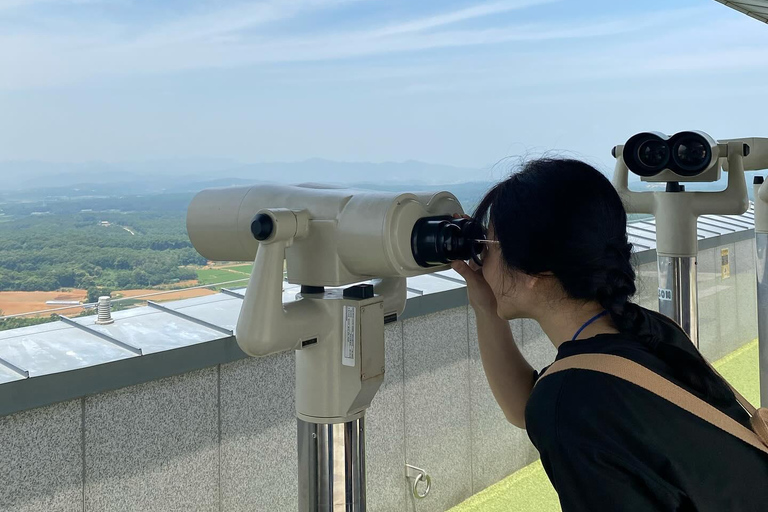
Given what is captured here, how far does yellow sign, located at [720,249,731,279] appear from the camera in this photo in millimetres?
4863

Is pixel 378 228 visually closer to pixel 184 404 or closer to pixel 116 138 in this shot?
pixel 184 404

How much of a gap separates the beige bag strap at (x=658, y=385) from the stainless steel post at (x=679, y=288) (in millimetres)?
1172

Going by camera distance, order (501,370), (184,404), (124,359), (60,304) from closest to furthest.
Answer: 1. (501,370)
2. (124,359)
3. (184,404)
4. (60,304)

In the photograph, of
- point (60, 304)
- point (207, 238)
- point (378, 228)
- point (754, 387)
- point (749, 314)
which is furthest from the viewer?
point (749, 314)

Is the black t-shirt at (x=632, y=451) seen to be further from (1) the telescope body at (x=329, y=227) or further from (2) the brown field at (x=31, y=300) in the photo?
(2) the brown field at (x=31, y=300)

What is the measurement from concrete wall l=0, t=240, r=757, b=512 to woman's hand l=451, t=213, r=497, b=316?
244 millimetres

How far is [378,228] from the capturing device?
2.73 feet

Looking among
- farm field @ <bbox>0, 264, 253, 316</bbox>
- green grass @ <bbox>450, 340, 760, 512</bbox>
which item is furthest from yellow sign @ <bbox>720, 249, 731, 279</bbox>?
farm field @ <bbox>0, 264, 253, 316</bbox>

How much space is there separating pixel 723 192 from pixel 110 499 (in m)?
1.76

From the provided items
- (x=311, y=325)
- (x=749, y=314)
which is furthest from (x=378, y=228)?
(x=749, y=314)

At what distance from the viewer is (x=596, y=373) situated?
82 centimetres

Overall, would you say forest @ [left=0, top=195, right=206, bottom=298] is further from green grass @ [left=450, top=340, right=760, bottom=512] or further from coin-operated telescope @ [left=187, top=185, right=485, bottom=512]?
green grass @ [left=450, top=340, right=760, bottom=512]

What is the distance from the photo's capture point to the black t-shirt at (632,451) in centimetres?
76

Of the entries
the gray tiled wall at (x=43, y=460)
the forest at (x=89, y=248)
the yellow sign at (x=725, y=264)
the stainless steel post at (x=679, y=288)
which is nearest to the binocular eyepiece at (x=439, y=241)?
the forest at (x=89, y=248)
